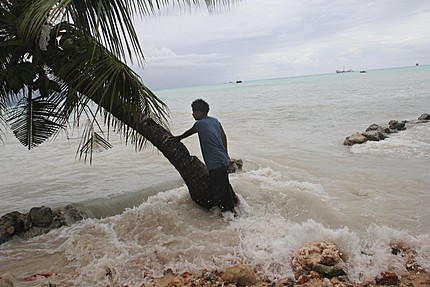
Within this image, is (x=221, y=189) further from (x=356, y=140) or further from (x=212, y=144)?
(x=356, y=140)

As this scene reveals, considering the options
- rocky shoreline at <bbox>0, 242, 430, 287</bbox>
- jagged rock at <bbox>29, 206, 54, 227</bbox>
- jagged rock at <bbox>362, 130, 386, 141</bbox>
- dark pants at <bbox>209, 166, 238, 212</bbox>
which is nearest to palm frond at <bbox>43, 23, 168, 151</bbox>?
dark pants at <bbox>209, 166, 238, 212</bbox>

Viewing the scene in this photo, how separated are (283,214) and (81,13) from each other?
436 centimetres

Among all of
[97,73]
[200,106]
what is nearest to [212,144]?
[200,106]

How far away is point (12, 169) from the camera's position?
11.4 m

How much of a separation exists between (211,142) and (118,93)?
1740 mm

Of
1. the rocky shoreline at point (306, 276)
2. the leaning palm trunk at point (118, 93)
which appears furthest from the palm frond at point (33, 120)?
the rocky shoreline at point (306, 276)

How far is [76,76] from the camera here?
4.56 meters

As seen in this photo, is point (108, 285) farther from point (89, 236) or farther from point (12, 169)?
point (12, 169)

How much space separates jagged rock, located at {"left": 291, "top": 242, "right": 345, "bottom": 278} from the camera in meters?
Answer: 3.81

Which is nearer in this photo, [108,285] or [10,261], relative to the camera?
[108,285]

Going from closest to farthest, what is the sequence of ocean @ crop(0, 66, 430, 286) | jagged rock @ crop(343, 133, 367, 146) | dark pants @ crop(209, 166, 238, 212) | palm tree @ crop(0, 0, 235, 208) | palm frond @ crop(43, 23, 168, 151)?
1. palm tree @ crop(0, 0, 235, 208)
2. palm frond @ crop(43, 23, 168, 151)
3. ocean @ crop(0, 66, 430, 286)
4. dark pants @ crop(209, 166, 238, 212)
5. jagged rock @ crop(343, 133, 367, 146)

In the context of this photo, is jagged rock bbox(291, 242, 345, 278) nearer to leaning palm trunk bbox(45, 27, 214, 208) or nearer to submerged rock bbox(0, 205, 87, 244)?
leaning palm trunk bbox(45, 27, 214, 208)

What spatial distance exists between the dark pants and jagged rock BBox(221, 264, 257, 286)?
1873 mm

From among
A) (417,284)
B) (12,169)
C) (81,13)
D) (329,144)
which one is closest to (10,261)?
(81,13)
